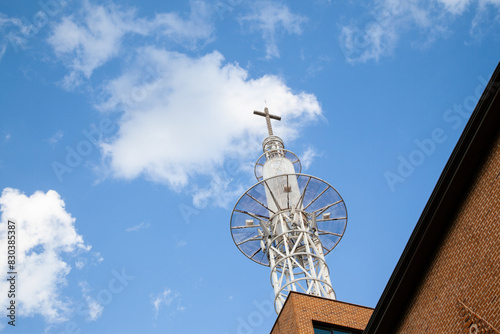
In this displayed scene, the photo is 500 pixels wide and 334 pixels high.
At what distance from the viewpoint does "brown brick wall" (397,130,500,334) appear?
1146cm

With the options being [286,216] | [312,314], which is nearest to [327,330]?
[312,314]

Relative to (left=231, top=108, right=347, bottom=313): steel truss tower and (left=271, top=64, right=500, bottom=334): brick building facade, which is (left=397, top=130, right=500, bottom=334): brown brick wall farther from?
(left=231, top=108, right=347, bottom=313): steel truss tower

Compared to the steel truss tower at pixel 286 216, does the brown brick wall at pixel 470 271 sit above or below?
below

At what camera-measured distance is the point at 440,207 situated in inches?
519

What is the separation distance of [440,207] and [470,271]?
1.80 metres

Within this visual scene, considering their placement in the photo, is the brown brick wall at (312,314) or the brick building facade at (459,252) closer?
the brick building facade at (459,252)

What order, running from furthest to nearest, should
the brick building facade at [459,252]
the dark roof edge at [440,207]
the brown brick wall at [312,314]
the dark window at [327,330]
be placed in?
the dark window at [327,330], the brown brick wall at [312,314], the dark roof edge at [440,207], the brick building facade at [459,252]

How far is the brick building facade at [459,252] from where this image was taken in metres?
11.7

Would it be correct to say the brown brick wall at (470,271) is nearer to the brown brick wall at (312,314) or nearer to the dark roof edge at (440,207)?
the dark roof edge at (440,207)

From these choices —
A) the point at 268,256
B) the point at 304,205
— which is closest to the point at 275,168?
the point at 304,205

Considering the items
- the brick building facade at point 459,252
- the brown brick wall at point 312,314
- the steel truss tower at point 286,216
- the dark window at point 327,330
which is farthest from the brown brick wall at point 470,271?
the steel truss tower at point 286,216

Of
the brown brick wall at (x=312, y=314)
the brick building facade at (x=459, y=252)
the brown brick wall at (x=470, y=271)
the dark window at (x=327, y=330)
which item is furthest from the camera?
the dark window at (x=327, y=330)

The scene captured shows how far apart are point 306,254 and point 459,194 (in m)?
11.4

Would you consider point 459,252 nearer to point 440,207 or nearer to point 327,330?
point 440,207
